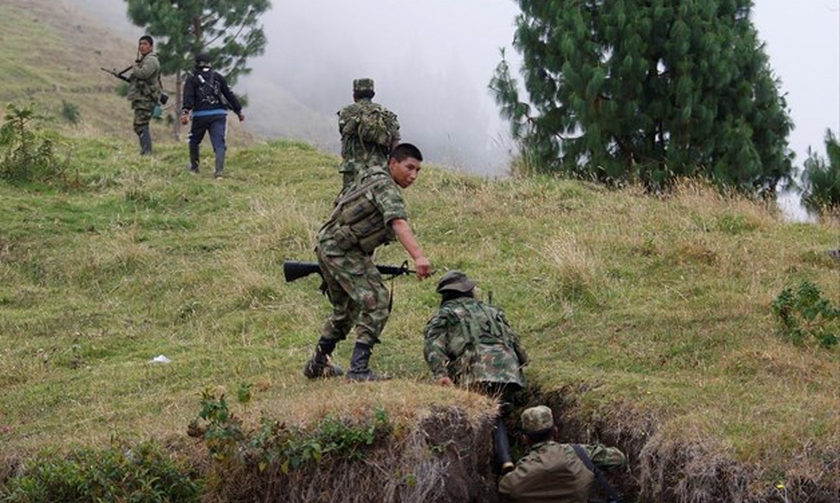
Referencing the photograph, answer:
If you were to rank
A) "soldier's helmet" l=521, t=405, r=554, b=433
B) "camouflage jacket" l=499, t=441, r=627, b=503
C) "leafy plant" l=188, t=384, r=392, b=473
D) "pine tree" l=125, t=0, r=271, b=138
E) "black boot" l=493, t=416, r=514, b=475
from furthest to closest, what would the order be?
"pine tree" l=125, t=0, r=271, b=138
"black boot" l=493, t=416, r=514, b=475
"soldier's helmet" l=521, t=405, r=554, b=433
"camouflage jacket" l=499, t=441, r=627, b=503
"leafy plant" l=188, t=384, r=392, b=473

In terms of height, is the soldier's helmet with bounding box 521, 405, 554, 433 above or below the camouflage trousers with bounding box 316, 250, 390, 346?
below

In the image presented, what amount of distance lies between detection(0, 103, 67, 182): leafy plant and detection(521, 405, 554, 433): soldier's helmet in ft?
33.2

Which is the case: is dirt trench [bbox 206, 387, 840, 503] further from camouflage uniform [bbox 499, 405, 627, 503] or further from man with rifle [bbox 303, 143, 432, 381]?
man with rifle [bbox 303, 143, 432, 381]

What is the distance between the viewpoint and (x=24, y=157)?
50.0 ft

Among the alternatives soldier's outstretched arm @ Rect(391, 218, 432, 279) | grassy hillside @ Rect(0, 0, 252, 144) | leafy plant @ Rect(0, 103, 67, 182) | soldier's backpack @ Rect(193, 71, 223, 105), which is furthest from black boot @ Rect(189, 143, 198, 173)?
grassy hillside @ Rect(0, 0, 252, 144)

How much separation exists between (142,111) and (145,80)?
56 centimetres

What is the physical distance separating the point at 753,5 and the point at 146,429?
12.4 m

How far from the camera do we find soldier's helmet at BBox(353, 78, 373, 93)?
35.8 feet

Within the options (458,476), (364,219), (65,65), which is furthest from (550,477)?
(65,65)

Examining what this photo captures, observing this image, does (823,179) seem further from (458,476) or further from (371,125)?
(458,476)

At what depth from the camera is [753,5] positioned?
1636cm

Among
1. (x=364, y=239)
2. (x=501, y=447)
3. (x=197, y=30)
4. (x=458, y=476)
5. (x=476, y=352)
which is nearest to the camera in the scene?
(x=458, y=476)

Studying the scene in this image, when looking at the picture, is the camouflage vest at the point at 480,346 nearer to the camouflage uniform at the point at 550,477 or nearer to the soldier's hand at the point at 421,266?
the camouflage uniform at the point at 550,477

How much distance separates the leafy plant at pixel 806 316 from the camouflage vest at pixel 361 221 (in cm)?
356
